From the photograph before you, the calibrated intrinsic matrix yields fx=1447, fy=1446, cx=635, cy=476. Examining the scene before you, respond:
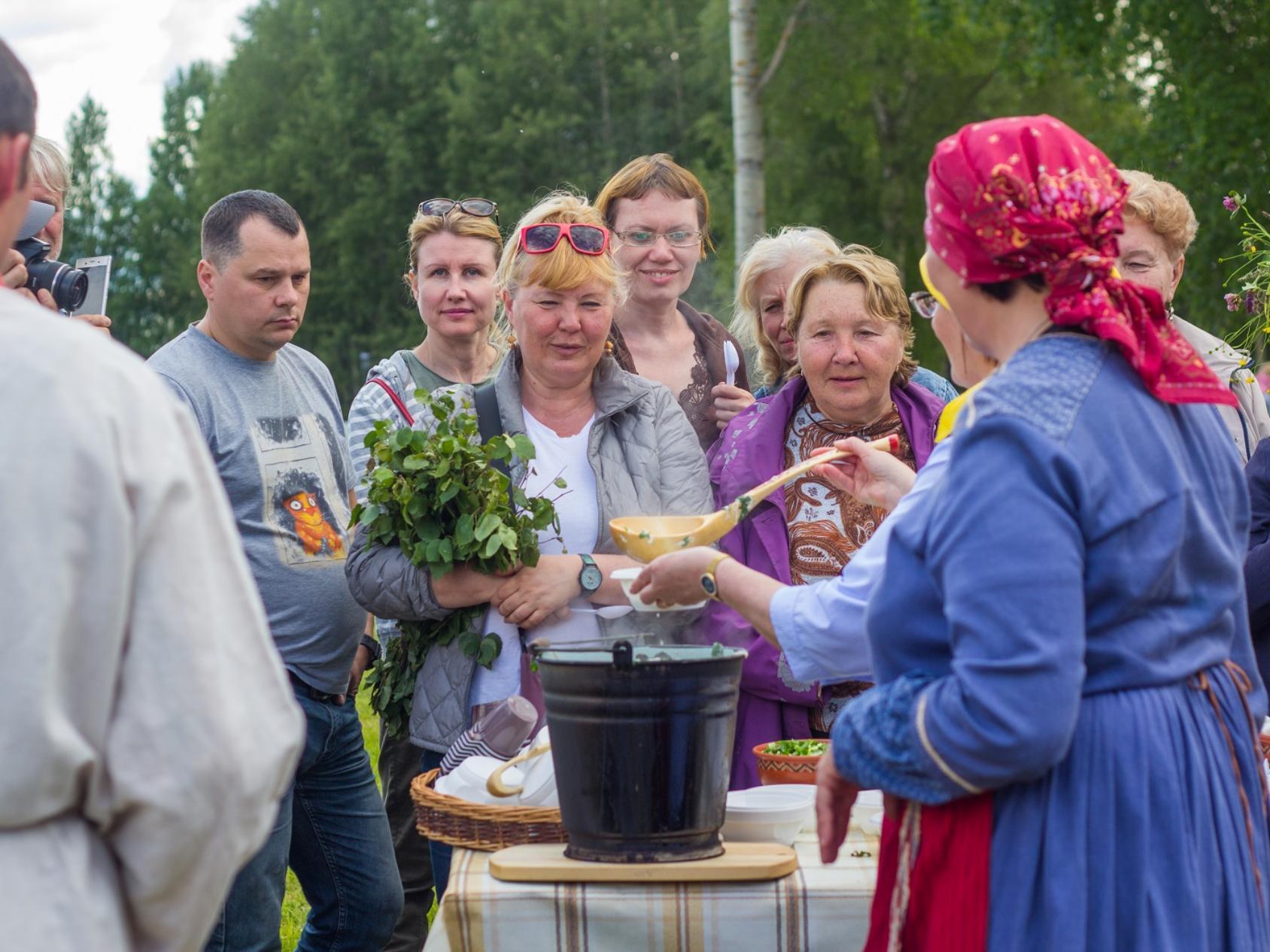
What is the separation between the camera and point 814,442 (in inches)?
135

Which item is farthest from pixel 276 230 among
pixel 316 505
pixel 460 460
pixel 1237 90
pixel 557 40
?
pixel 557 40

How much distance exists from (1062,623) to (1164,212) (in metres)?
2.24

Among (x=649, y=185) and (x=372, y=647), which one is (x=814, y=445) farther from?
(x=372, y=647)

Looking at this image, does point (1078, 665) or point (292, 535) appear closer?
point (1078, 665)

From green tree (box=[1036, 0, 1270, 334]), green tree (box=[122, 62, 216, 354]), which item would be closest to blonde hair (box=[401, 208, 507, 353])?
green tree (box=[1036, 0, 1270, 334])

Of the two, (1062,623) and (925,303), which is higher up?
(925,303)

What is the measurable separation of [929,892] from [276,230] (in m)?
2.51

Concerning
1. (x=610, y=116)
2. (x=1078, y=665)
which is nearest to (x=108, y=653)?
(x=1078, y=665)

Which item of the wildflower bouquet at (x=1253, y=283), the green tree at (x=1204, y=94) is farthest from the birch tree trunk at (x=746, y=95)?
the wildflower bouquet at (x=1253, y=283)

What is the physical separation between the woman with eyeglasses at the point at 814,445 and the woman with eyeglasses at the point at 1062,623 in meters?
1.21

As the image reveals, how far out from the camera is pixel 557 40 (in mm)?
31656

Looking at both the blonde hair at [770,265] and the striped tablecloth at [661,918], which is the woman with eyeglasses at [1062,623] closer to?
the striped tablecloth at [661,918]

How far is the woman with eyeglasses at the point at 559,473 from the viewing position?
3092 millimetres

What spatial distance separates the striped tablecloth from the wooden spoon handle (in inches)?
35.9
